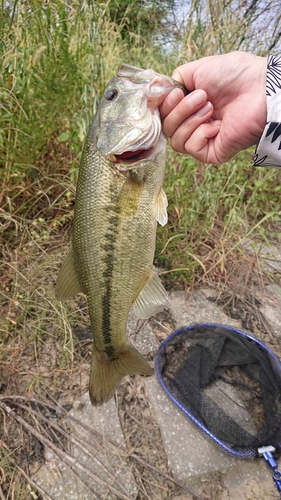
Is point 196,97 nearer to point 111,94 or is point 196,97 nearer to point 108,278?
point 111,94

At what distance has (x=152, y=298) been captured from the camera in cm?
155

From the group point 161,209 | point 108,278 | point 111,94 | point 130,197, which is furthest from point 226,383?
point 111,94

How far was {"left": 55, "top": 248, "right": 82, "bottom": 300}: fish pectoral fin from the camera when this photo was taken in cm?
150

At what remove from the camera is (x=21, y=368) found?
223cm

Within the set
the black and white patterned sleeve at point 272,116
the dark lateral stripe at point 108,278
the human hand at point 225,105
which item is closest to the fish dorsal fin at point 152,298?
the dark lateral stripe at point 108,278

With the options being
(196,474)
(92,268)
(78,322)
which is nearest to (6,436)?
(78,322)

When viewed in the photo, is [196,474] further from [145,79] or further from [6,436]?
[145,79]

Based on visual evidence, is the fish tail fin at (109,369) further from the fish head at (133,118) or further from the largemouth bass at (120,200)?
the fish head at (133,118)

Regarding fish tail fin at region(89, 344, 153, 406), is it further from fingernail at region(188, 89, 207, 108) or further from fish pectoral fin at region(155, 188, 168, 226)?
fingernail at region(188, 89, 207, 108)

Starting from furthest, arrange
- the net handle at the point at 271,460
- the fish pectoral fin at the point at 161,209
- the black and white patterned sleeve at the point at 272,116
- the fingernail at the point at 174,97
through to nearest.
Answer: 1. the net handle at the point at 271,460
2. the black and white patterned sleeve at the point at 272,116
3. the fish pectoral fin at the point at 161,209
4. the fingernail at the point at 174,97

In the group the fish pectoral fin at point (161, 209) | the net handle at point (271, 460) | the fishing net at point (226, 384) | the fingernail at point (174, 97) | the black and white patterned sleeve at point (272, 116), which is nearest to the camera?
the fingernail at point (174, 97)

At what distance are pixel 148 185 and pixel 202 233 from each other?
1888 mm

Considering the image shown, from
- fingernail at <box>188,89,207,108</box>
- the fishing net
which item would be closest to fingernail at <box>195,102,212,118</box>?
fingernail at <box>188,89,207,108</box>

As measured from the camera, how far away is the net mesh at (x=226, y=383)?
215 cm
